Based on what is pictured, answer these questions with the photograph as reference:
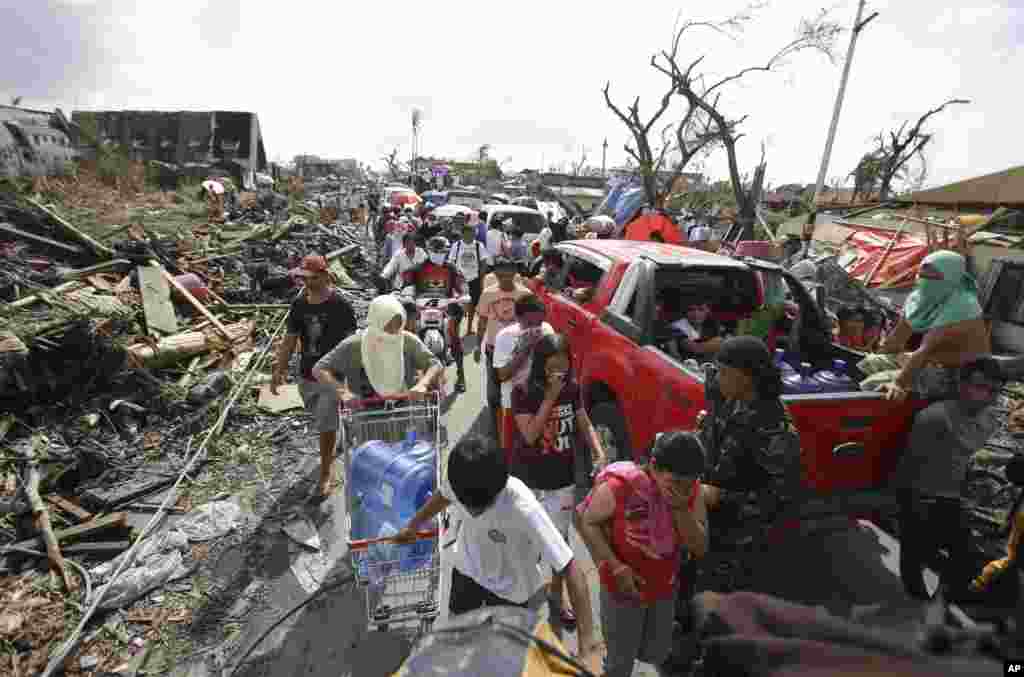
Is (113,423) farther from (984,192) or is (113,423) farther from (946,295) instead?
(984,192)

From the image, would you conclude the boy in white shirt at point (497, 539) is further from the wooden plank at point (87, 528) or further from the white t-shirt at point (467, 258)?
the white t-shirt at point (467, 258)

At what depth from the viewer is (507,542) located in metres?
2.13

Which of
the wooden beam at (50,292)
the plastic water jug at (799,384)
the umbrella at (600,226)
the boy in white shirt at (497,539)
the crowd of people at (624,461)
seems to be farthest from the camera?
the umbrella at (600,226)

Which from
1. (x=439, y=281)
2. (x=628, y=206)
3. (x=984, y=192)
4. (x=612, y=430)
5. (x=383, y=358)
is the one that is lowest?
(x=612, y=430)

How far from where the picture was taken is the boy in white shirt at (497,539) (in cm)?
193

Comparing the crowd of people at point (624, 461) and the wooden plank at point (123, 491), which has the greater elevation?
the crowd of people at point (624, 461)

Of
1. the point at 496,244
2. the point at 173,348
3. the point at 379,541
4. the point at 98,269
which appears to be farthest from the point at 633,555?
the point at 98,269

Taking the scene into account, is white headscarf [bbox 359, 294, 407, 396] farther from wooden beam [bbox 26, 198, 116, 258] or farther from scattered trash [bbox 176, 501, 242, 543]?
wooden beam [bbox 26, 198, 116, 258]

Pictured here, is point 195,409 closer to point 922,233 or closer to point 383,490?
point 383,490

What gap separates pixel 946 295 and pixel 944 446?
3.61 feet

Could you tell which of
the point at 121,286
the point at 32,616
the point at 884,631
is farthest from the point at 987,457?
the point at 121,286

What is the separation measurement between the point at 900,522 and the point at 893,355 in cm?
120

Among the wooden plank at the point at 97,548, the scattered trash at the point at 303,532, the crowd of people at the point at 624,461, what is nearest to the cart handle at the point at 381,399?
the crowd of people at the point at 624,461

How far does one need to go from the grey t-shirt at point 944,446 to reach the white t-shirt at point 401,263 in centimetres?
543
